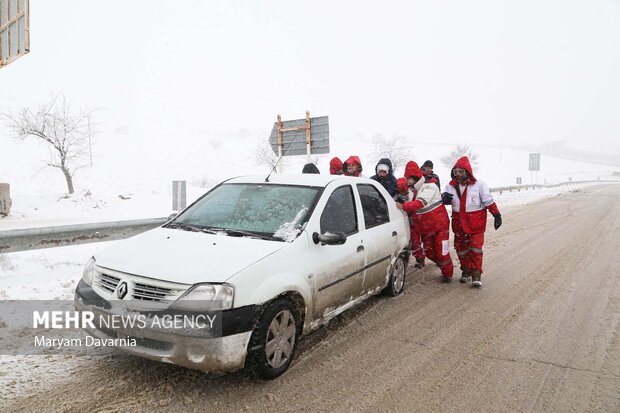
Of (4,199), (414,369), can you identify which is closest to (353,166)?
(414,369)

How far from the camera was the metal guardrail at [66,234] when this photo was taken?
4645 mm

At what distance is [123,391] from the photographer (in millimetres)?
2955

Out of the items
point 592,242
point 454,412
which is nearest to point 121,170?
point 592,242

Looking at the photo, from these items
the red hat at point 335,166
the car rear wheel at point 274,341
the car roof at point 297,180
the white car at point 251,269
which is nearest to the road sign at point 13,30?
the red hat at point 335,166

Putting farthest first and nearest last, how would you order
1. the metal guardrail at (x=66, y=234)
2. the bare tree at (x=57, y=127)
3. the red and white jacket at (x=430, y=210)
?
the bare tree at (x=57, y=127)
the red and white jacket at (x=430, y=210)
the metal guardrail at (x=66, y=234)

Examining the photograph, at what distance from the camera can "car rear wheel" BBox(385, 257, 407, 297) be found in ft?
17.2

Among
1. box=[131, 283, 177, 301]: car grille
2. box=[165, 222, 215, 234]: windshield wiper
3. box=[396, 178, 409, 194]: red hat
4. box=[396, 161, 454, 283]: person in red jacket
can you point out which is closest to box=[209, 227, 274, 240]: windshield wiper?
box=[165, 222, 215, 234]: windshield wiper

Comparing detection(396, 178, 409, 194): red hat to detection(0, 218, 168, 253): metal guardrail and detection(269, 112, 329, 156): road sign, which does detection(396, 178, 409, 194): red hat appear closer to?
detection(0, 218, 168, 253): metal guardrail

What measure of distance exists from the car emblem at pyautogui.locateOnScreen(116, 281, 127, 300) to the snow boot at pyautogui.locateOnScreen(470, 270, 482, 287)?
4.77 m

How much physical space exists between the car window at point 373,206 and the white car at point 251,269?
0.02 meters

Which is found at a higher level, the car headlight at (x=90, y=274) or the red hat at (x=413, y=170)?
the red hat at (x=413, y=170)

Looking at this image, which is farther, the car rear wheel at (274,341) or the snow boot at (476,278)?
the snow boot at (476,278)

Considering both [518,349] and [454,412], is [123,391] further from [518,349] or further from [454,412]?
[518,349]

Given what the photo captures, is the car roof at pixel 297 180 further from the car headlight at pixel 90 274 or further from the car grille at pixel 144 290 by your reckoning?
the car grille at pixel 144 290
